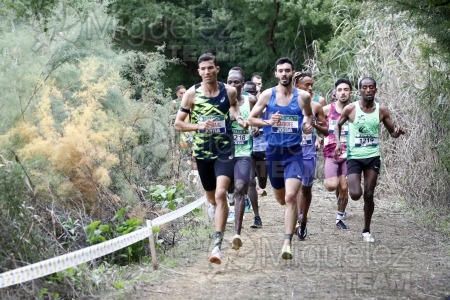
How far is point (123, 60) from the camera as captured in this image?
41.3 feet

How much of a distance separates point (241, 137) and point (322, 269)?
89.5 inches

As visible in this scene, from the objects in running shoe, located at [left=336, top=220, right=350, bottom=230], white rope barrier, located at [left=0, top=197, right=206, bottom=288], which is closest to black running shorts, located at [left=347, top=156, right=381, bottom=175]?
running shoe, located at [left=336, top=220, right=350, bottom=230]

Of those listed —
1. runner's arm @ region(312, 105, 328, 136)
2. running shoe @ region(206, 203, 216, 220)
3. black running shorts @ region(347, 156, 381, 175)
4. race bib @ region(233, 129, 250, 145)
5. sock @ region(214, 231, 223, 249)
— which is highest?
runner's arm @ region(312, 105, 328, 136)

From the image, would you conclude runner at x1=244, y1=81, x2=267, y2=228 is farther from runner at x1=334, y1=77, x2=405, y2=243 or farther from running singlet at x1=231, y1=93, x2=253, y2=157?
runner at x1=334, y1=77, x2=405, y2=243

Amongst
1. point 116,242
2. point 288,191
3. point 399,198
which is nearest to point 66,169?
point 116,242

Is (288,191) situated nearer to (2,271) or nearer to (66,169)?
(66,169)

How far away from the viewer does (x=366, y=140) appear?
1080 cm

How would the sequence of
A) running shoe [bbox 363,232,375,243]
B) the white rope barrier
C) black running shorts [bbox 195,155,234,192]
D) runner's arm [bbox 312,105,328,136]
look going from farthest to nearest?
1. running shoe [bbox 363,232,375,243]
2. runner's arm [bbox 312,105,328,136]
3. black running shorts [bbox 195,155,234,192]
4. the white rope barrier

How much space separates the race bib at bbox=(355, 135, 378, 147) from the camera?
1078cm

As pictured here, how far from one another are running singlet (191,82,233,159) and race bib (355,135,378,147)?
7.88 ft

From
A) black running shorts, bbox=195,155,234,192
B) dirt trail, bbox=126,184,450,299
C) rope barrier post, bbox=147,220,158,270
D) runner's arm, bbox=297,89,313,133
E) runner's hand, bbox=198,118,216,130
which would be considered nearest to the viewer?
dirt trail, bbox=126,184,450,299

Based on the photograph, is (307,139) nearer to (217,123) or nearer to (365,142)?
(365,142)

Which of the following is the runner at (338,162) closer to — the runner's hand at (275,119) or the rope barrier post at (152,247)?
the runner's hand at (275,119)

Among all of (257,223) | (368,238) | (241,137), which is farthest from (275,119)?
(257,223)
